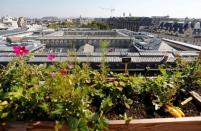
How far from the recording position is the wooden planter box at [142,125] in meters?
1.60

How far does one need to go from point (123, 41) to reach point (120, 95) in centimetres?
2419

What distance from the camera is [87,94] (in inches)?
70.6

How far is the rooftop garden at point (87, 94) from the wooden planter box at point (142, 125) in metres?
0.04

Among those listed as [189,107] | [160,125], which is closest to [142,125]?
[160,125]

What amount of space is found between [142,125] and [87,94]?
0.39 metres

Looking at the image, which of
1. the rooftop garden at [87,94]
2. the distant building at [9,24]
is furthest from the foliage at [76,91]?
the distant building at [9,24]

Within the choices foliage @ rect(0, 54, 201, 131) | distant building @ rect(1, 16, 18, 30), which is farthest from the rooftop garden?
distant building @ rect(1, 16, 18, 30)

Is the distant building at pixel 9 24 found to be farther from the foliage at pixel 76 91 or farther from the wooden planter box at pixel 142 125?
the wooden planter box at pixel 142 125

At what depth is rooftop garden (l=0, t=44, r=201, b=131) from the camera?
160cm

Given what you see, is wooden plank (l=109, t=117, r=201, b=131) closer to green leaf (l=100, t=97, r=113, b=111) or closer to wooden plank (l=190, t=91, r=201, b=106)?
green leaf (l=100, t=97, r=113, b=111)

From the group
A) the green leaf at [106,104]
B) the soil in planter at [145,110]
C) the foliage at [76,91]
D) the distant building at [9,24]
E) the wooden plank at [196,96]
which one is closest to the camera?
the foliage at [76,91]

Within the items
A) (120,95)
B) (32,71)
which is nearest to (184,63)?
(120,95)

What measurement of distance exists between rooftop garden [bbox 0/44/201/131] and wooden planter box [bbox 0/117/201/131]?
40 millimetres

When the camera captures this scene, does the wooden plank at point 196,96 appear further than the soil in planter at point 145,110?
Yes
